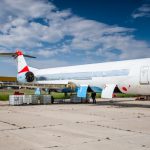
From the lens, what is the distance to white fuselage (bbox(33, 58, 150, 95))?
24.8 metres

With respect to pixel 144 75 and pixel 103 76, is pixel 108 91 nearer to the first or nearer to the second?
pixel 103 76

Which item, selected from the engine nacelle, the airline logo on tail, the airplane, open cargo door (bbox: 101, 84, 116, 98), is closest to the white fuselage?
the airplane

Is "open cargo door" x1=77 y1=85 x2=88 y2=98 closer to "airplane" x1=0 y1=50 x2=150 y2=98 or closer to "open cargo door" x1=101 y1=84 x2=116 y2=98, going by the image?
"airplane" x1=0 y1=50 x2=150 y2=98

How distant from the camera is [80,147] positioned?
904 cm

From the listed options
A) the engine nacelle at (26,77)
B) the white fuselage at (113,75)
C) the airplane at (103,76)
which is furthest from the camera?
the engine nacelle at (26,77)

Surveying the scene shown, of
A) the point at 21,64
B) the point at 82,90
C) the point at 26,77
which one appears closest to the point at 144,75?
the point at 82,90

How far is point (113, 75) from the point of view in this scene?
27.2 m

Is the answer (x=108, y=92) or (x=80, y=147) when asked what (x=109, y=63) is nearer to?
(x=108, y=92)

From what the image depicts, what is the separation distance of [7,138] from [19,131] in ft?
5.43

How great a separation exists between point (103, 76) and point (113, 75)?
4.98 ft

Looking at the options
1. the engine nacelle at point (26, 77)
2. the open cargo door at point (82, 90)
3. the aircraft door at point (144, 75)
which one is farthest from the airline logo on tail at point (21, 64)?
the aircraft door at point (144, 75)

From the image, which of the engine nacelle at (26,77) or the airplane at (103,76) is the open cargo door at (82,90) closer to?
the airplane at (103,76)

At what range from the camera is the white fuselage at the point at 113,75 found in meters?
24.8

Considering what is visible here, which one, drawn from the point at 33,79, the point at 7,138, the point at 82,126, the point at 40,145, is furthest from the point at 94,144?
the point at 33,79
